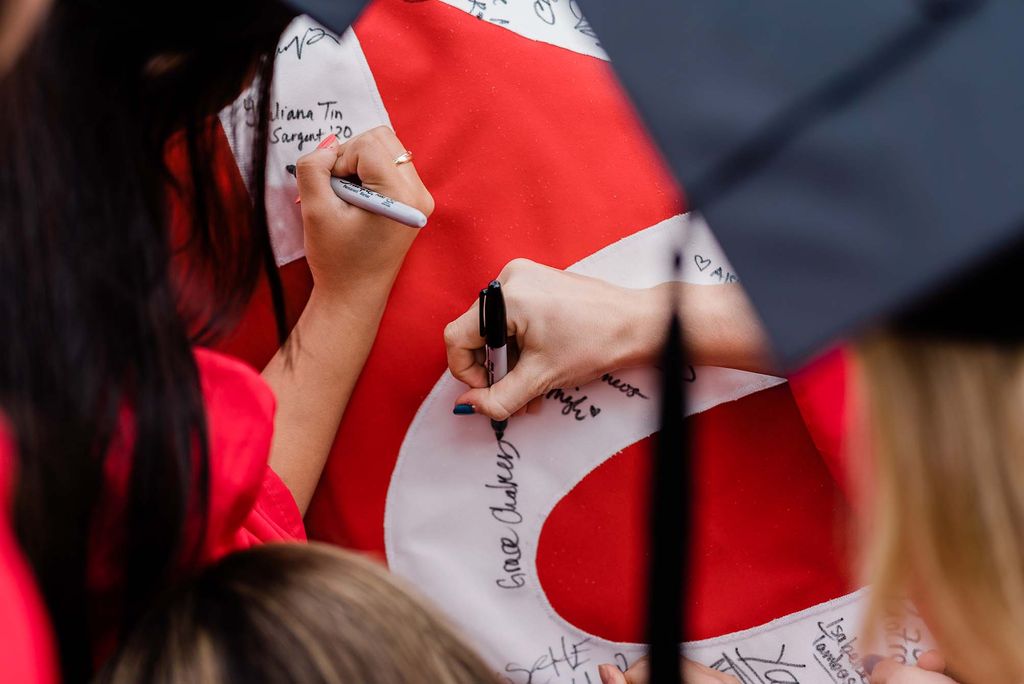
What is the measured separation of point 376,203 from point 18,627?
44 cm

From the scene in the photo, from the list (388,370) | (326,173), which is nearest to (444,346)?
(388,370)

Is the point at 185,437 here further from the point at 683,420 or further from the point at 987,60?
the point at 987,60

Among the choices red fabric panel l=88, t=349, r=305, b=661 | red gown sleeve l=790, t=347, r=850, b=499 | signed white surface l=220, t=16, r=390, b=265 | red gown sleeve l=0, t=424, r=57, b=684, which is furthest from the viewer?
signed white surface l=220, t=16, r=390, b=265

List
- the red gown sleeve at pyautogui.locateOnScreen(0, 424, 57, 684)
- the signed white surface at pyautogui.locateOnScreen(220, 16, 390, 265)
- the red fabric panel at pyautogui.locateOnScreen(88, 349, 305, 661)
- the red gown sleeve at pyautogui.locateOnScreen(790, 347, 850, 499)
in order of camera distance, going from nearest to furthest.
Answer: the red gown sleeve at pyautogui.locateOnScreen(0, 424, 57, 684) < the red fabric panel at pyautogui.locateOnScreen(88, 349, 305, 661) < the red gown sleeve at pyautogui.locateOnScreen(790, 347, 850, 499) < the signed white surface at pyautogui.locateOnScreen(220, 16, 390, 265)

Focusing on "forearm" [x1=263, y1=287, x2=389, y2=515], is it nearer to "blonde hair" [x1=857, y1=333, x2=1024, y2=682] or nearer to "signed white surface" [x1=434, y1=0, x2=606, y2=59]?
"signed white surface" [x1=434, y1=0, x2=606, y2=59]

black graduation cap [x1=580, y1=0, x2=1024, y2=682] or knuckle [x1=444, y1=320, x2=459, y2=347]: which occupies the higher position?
black graduation cap [x1=580, y1=0, x2=1024, y2=682]

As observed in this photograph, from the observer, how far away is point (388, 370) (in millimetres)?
766
